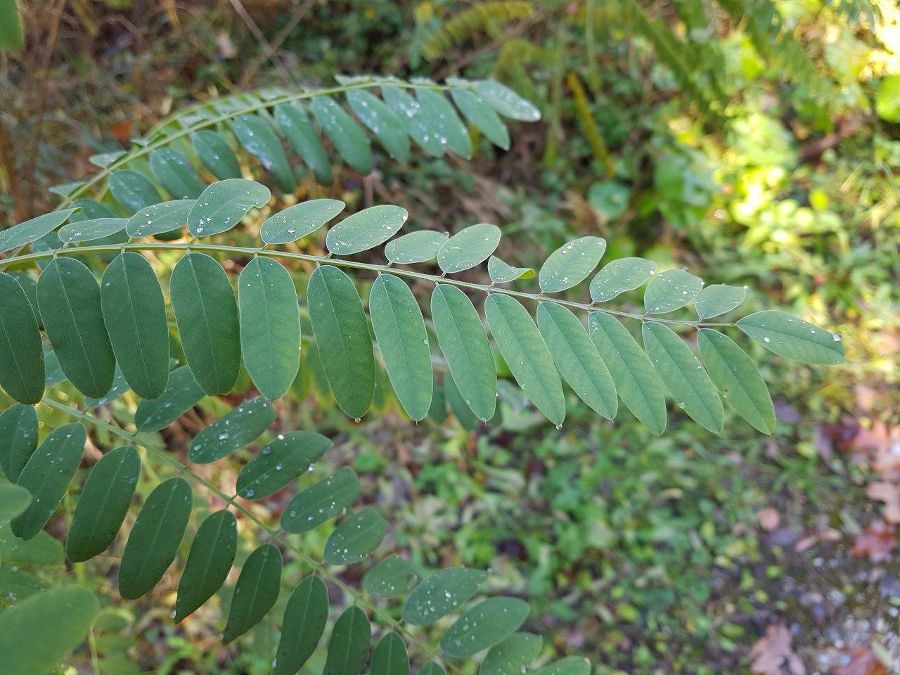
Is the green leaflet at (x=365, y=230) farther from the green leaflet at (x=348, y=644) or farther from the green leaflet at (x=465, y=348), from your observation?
the green leaflet at (x=348, y=644)

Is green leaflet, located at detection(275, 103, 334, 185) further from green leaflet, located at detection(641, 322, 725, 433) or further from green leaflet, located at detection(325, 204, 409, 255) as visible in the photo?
green leaflet, located at detection(641, 322, 725, 433)

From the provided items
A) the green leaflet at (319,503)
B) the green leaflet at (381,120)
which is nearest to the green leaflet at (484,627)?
the green leaflet at (319,503)

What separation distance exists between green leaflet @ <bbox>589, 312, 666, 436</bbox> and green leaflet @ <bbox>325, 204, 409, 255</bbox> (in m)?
0.32

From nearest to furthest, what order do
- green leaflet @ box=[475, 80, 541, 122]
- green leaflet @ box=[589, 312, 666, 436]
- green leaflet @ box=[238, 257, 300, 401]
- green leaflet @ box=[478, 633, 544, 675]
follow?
green leaflet @ box=[238, 257, 300, 401] → green leaflet @ box=[589, 312, 666, 436] → green leaflet @ box=[478, 633, 544, 675] → green leaflet @ box=[475, 80, 541, 122]

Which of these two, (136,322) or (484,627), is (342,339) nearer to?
(136,322)

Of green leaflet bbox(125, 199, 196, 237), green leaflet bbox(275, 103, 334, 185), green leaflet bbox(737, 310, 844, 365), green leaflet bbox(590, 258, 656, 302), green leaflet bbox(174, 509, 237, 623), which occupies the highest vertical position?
green leaflet bbox(125, 199, 196, 237)

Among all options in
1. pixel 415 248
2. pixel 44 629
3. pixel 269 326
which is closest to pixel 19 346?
pixel 269 326

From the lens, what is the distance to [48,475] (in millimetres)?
855

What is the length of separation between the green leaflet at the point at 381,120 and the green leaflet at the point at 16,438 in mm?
819

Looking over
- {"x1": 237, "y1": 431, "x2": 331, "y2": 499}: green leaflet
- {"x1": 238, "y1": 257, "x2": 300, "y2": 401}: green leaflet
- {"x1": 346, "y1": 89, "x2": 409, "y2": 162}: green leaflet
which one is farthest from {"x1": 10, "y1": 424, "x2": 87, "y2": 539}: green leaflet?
{"x1": 346, "y1": 89, "x2": 409, "y2": 162}: green leaflet

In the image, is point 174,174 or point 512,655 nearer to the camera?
point 512,655

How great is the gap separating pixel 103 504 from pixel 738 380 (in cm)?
92

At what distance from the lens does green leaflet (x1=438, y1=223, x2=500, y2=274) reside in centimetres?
89

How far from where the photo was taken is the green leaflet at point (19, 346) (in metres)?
0.75
